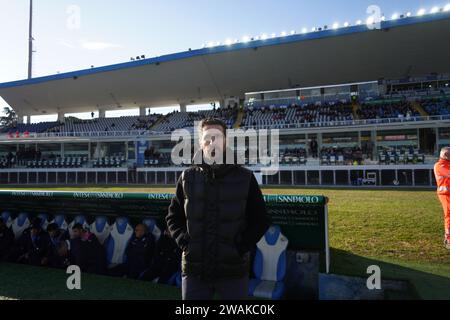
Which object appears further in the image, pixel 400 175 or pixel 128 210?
pixel 400 175

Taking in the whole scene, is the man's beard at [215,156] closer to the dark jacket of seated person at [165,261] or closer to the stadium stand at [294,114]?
the dark jacket of seated person at [165,261]

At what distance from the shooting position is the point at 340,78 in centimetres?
3325

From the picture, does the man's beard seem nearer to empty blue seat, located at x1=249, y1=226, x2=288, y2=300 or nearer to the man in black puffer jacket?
Answer: the man in black puffer jacket

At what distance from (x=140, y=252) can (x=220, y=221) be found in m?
2.77

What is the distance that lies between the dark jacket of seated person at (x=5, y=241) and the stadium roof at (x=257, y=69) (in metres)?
27.8

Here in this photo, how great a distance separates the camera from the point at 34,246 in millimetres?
5207

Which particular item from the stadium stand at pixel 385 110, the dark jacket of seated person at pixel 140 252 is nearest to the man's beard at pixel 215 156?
the dark jacket of seated person at pixel 140 252

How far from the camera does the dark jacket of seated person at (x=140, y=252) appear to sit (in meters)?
4.49

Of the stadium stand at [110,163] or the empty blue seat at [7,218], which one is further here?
the stadium stand at [110,163]
